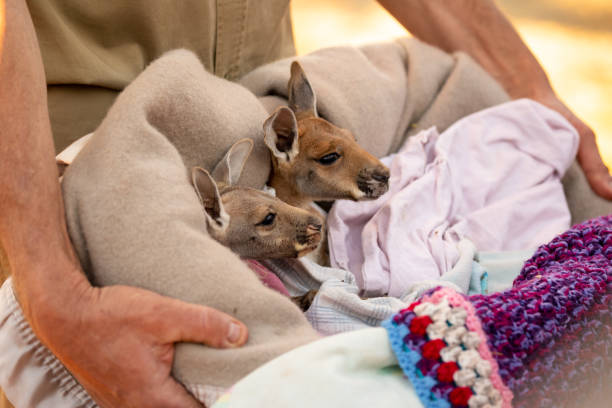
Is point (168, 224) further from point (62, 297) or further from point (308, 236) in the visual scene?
point (308, 236)

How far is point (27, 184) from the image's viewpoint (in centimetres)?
111

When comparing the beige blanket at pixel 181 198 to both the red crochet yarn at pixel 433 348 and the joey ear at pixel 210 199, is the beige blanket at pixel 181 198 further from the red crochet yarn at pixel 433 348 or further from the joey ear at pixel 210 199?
the red crochet yarn at pixel 433 348

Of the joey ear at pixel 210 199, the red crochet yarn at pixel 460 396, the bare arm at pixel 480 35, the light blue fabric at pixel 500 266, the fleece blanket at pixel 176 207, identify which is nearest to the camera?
the red crochet yarn at pixel 460 396

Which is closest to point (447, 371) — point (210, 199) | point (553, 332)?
point (553, 332)

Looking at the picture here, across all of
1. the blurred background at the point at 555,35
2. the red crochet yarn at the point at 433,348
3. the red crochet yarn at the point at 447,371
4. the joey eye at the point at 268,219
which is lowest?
the blurred background at the point at 555,35

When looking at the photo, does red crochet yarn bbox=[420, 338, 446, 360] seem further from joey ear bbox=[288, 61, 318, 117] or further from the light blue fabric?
joey ear bbox=[288, 61, 318, 117]

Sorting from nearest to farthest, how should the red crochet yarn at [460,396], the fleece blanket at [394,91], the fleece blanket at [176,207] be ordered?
the red crochet yarn at [460,396] → the fleece blanket at [176,207] → the fleece blanket at [394,91]

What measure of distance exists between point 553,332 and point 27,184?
892mm

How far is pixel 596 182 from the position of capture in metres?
1.87

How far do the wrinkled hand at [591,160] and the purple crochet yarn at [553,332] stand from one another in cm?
74

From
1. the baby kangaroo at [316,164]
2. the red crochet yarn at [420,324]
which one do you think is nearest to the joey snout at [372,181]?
the baby kangaroo at [316,164]

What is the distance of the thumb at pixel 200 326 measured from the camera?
3.23 feet

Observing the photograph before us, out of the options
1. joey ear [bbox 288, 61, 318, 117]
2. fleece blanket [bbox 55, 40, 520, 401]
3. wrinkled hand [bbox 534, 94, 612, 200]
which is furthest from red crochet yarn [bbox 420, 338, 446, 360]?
wrinkled hand [bbox 534, 94, 612, 200]

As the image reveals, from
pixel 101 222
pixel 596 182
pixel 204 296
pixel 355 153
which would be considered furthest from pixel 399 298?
pixel 596 182
